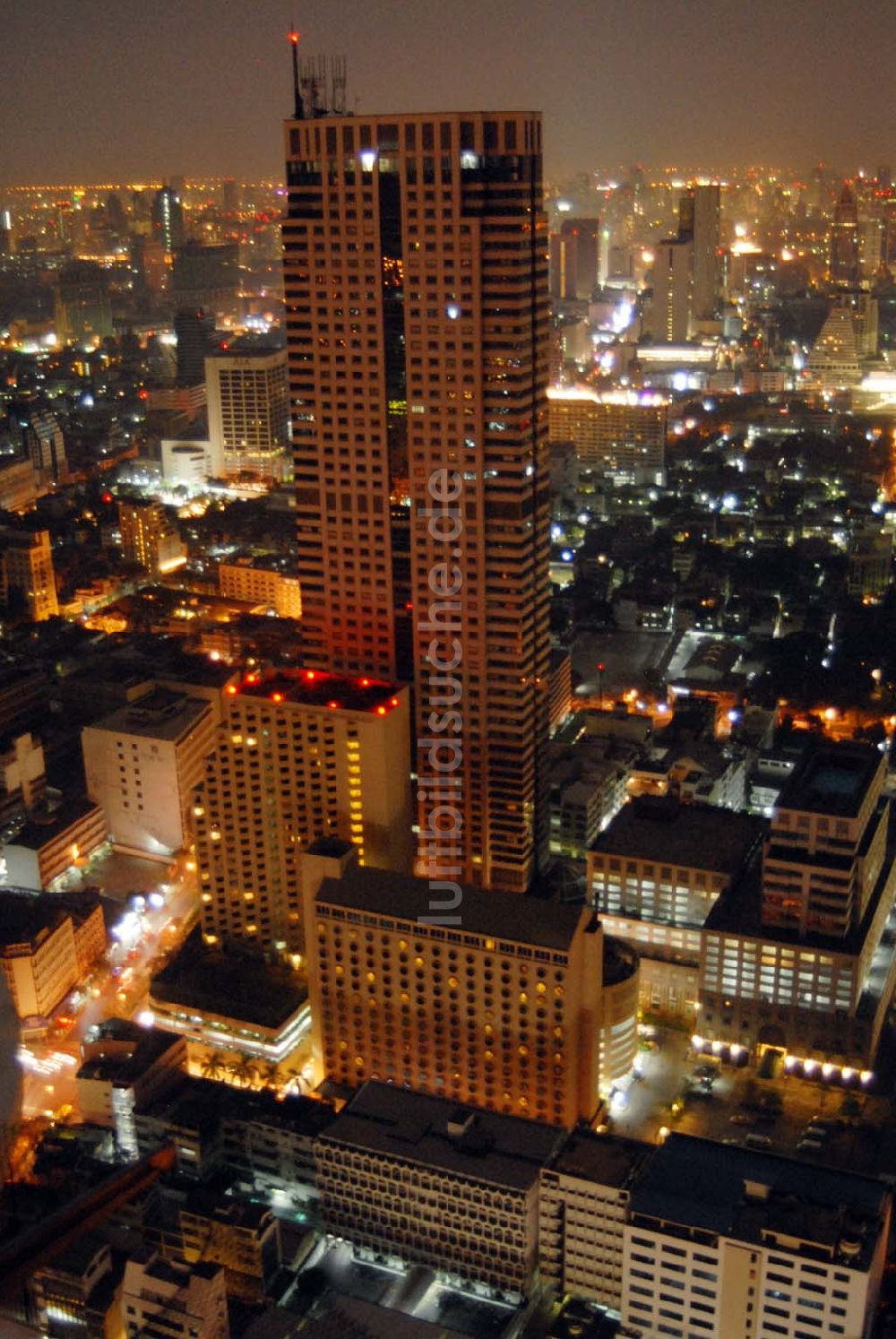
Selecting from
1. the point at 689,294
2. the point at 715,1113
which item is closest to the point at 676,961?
the point at 715,1113

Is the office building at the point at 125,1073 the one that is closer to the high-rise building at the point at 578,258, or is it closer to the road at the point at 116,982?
the road at the point at 116,982

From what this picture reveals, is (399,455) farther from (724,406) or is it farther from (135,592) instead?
(724,406)

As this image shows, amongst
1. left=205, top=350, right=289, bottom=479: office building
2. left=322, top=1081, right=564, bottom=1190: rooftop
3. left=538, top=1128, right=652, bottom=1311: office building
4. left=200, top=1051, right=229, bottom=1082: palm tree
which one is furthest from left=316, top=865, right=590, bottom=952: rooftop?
left=205, top=350, right=289, bottom=479: office building

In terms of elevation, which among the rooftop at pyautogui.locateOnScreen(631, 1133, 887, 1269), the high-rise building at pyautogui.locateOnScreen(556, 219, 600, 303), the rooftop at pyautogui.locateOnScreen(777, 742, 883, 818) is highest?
the high-rise building at pyautogui.locateOnScreen(556, 219, 600, 303)

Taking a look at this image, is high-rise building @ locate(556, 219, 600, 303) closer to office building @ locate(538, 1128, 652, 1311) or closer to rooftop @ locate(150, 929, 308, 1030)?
rooftop @ locate(150, 929, 308, 1030)

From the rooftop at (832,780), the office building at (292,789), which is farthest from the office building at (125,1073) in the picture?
the rooftop at (832,780)

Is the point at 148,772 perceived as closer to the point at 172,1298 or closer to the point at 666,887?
the point at 666,887
